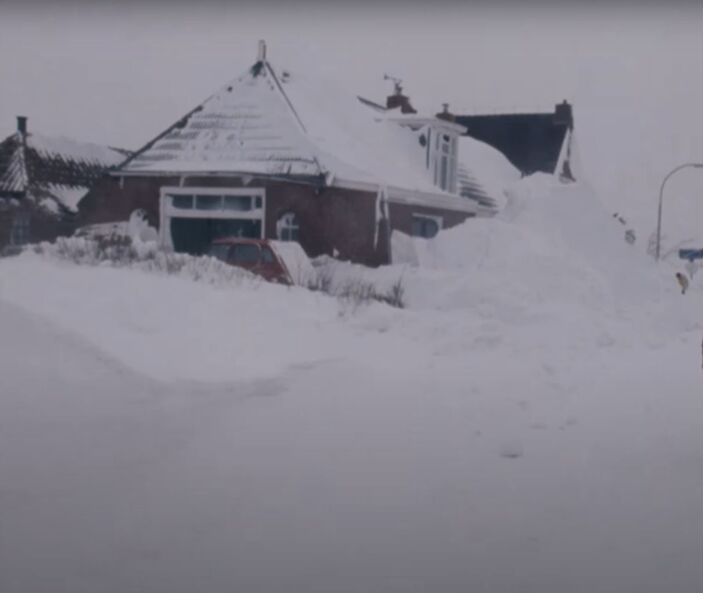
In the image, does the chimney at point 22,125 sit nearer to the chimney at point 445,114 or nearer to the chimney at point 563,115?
the chimney at point 445,114

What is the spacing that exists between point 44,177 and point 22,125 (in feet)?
1.01

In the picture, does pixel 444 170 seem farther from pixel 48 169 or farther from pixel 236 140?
pixel 48 169

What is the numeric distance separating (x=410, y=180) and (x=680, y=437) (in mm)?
2175

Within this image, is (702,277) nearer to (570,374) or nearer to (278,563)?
(570,374)

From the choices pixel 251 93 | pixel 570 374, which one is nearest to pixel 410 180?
pixel 251 93

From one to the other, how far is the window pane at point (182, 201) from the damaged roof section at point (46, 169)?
1.33ft

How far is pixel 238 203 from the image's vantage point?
5.03m

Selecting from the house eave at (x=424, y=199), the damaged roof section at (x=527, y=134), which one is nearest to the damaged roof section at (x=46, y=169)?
the house eave at (x=424, y=199)

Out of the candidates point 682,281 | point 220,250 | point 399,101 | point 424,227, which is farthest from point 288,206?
point 682,281

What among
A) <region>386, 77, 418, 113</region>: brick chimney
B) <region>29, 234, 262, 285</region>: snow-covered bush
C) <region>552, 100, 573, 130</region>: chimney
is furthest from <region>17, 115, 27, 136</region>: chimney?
<region>552, 100, 573, 130</region>: chimney

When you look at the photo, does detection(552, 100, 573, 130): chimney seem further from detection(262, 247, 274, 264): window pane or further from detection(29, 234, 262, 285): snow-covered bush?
detection(29, 234, 262, 285): snow-covered bush

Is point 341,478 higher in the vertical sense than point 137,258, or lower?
lower

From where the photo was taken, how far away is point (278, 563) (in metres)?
4.11

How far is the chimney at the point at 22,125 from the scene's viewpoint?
16.3 ft
